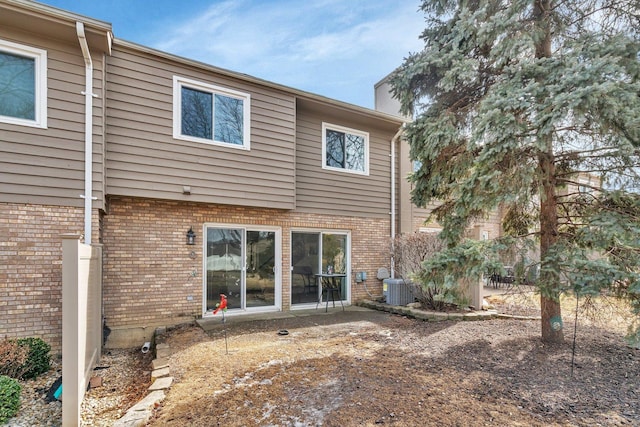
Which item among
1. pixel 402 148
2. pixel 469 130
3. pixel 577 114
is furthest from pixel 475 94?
pixel 402 148

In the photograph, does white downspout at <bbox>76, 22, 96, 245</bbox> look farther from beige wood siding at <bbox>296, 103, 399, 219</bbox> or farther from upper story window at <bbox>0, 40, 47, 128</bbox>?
beige wood siding at <bbox>296, 103, 399, 219</bbox>

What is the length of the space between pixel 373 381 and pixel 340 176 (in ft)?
19.2

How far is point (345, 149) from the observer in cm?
913

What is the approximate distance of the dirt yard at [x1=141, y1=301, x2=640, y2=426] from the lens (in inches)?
120

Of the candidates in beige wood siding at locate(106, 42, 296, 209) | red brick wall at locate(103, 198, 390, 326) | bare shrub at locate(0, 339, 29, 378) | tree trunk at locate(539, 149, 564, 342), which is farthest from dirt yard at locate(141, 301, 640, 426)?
beige wood siding at locate(106, 42, 296, 209)

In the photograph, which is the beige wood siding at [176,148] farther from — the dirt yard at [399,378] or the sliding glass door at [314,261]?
the dirt yard at [399,378]

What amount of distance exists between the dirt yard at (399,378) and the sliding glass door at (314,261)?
2.13 m

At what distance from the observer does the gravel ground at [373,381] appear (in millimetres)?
3072

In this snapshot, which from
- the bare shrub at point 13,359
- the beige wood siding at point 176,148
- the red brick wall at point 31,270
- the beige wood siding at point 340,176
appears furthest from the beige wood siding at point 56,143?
the beige wood siding at point 340,176

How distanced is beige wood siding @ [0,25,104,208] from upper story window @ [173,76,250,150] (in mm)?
1327

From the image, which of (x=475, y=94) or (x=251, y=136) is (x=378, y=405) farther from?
(x=251, y=136)

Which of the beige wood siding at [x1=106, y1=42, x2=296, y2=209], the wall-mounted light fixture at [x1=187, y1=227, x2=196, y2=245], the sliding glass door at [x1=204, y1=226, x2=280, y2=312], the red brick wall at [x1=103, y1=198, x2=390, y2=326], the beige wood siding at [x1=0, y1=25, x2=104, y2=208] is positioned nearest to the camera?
the beige wood siding at [x1=0, y1=25, x2=104, y2=208]

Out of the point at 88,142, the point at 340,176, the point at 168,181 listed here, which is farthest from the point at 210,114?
the point at 340,176

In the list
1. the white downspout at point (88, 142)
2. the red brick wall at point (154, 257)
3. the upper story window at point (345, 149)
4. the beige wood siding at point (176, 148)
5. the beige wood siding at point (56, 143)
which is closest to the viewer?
the beige wood siding at point (56, 143)
